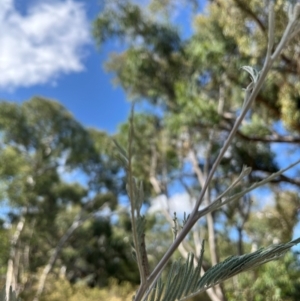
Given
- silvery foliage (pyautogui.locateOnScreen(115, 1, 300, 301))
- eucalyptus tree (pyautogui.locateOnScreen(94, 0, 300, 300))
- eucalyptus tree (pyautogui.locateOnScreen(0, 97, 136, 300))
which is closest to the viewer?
silvery foliage (pyautogui.locateOnScreen(115, 1, 300, 301))

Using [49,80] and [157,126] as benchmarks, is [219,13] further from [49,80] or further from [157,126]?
[49,80]

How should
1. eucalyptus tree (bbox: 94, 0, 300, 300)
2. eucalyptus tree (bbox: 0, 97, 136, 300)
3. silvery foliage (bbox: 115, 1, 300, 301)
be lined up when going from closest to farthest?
silvery foliage (bbox: 115, 1, 300, 301) < eucalyptus tree (bbox: 94, 0, 300, 300) < eucalyptus tree (bbox: 0, 97, 136, 300)

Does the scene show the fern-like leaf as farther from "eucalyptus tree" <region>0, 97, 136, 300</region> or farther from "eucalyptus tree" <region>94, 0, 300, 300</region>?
"eucalyptus tree" <region>0, 97, 136, 300</region>

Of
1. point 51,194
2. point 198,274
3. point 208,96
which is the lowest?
point 198,274

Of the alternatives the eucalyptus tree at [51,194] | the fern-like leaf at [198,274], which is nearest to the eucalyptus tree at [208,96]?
the fern-like leaf at [198,274]

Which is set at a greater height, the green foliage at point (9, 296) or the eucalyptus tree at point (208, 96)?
the eucalyptus tree at point (208, 96)

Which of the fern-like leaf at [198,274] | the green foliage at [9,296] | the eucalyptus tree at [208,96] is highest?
the eucalyptus tree at [208,96]

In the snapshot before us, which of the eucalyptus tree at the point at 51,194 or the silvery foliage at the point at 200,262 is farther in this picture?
the eucalyptus tree at the point at 51,194

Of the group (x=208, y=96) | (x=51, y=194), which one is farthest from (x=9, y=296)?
(x=51, y=194)

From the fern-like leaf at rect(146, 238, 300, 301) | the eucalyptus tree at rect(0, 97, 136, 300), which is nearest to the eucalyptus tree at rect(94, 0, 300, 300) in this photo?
the fern-like leaf at rect(146, 238, 300, 301)

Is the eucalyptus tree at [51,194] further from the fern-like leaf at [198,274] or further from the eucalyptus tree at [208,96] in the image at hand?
the fern-like leaf at [198,274]

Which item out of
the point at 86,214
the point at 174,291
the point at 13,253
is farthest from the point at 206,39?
the point at 86,214

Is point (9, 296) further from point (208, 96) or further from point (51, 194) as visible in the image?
point (51, 194)

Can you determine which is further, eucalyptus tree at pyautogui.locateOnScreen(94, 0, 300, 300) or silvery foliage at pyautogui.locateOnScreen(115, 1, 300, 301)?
eucalyptus tree at pyautogui.locateOnScreen(94, 0, 300, 300)
